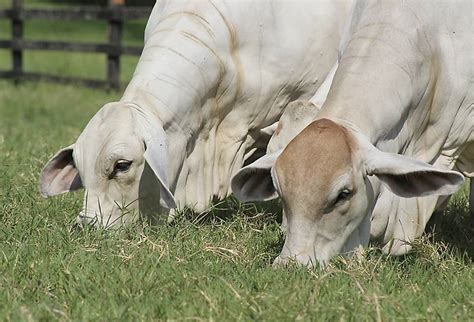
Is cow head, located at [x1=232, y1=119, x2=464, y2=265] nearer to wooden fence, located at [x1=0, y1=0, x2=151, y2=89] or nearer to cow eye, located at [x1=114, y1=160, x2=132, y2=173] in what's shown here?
cow eye, located at [x1=114, y1=160, x2=132, y2=173]

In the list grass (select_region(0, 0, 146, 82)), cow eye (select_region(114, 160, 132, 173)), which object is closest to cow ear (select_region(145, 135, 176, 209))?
cow eye (select_region(114, 160, 132, 173))

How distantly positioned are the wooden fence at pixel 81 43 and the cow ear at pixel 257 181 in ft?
31.2

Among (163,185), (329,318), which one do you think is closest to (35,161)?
(163,185)

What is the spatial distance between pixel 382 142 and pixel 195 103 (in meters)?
1.44

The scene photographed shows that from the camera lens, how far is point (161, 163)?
5.30 metres

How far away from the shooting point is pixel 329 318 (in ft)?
12.5

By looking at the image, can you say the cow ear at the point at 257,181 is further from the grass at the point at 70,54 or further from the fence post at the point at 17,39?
the grass at the point at 70,54

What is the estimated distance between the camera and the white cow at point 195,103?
17.3 ft

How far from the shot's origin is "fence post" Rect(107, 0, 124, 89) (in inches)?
573

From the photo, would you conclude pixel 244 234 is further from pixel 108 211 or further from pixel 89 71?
pixel 89 71

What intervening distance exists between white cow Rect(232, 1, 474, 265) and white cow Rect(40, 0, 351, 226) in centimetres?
85

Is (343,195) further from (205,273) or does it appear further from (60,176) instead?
(60,176)

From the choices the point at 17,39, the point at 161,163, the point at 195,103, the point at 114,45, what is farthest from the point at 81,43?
the point at 161,163

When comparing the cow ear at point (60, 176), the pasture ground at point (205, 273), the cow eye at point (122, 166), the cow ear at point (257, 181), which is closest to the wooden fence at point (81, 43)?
the pasture ground at point (205, 273)
